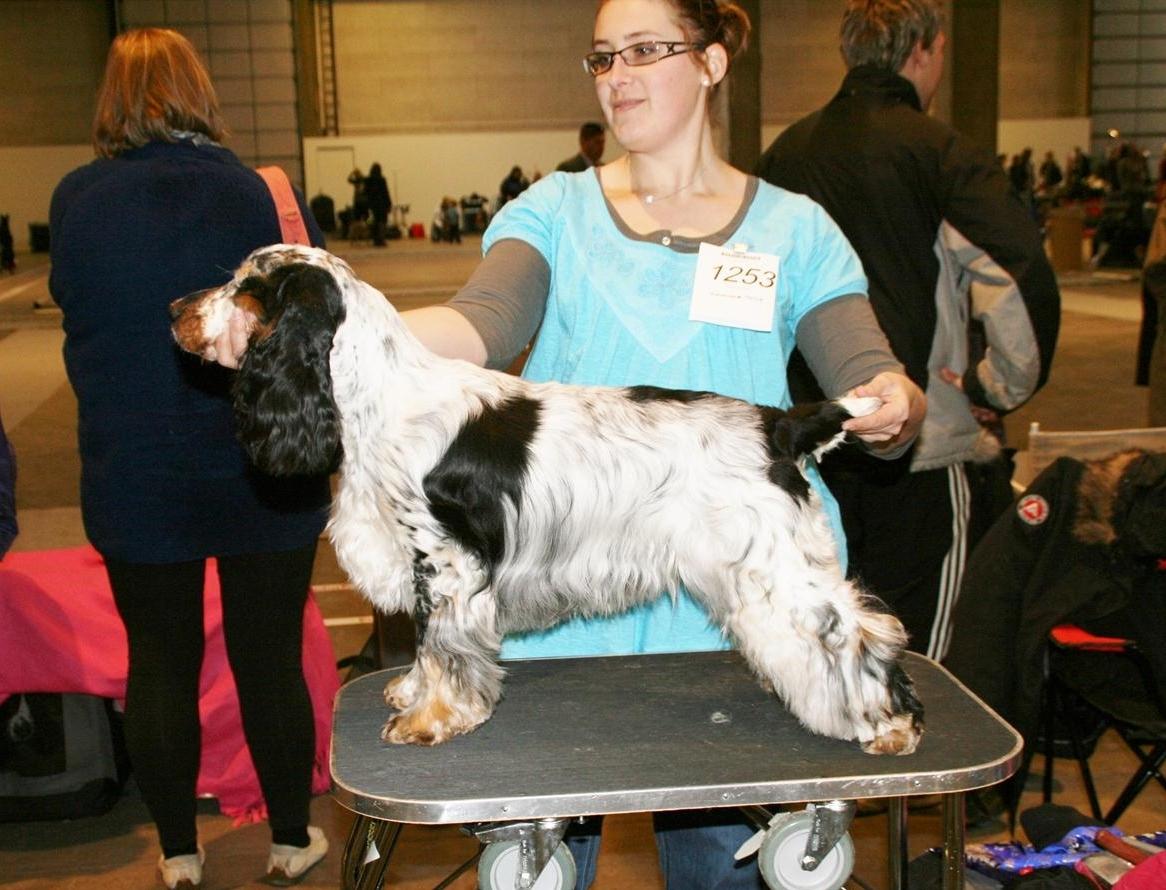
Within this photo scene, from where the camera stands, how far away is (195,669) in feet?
10.3

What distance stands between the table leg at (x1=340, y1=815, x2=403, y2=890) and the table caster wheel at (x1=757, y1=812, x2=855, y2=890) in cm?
57

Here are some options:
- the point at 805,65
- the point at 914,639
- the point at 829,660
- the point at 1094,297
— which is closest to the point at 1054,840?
the point at 914,639

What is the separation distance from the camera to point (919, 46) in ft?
11.6

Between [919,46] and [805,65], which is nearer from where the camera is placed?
[919,46]

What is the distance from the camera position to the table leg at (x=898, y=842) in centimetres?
214

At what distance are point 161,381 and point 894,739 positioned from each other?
1767 mm

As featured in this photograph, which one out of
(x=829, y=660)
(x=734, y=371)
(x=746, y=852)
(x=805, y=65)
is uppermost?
(x=805, y=65)

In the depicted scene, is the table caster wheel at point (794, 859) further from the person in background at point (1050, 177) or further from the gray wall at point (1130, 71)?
the gray wall at point (1130, 71)

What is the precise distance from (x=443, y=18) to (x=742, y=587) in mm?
25644

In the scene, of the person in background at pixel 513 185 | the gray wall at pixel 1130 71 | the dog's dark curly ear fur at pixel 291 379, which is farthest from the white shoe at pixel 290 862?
the gray wall at pixel 1130 71

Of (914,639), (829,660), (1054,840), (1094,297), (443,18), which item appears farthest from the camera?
(443,18)

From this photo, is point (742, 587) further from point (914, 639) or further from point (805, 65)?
point (805, 65)

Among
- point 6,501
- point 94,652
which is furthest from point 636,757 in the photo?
point 94,652

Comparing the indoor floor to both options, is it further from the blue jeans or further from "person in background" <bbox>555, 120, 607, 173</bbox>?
"person in background" <bbox>555, 120, 607, 173</bbox>
